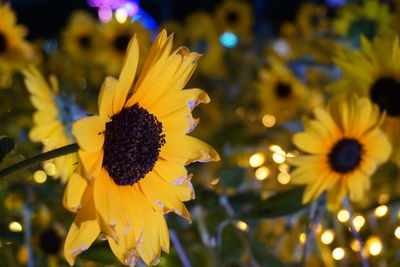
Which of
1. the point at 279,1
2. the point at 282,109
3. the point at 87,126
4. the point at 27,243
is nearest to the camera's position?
the point at 87,126

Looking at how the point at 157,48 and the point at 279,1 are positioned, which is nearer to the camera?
the point at 157,48

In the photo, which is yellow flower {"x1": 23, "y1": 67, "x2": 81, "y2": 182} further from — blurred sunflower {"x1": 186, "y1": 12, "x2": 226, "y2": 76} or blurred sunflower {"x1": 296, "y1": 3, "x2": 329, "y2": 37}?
blurred sunflower {"x1": 296, "y1": 3, "x2": 329, "y2": 37}

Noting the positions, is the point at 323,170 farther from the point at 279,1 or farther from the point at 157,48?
the point at 279,1

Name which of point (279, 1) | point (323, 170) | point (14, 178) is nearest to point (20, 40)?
point (14, 178)

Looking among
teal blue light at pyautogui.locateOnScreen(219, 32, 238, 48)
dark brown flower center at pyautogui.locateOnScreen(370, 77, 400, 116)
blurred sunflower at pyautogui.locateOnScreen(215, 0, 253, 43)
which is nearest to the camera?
dark brown flower center at pyautogui.locateOnScreen(370, 77, 400, 116)

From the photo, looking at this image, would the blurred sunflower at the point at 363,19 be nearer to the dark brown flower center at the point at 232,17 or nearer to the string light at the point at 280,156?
the string light at the point at 280,156

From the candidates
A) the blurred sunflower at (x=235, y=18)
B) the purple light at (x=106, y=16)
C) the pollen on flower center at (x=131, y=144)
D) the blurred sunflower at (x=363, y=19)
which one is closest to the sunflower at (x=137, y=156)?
the pollen on flower center at (x=131, y=144)

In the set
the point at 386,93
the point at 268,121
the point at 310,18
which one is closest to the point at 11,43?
the point at 268,121

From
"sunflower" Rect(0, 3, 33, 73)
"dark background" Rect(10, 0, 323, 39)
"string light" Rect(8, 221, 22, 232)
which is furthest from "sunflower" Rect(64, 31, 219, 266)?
"dark background" Rect(10, 0, 323, 39)
